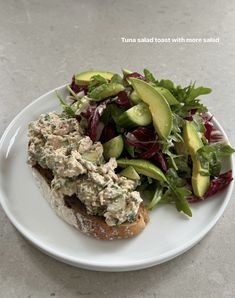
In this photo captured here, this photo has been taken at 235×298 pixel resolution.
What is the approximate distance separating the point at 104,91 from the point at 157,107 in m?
0.26

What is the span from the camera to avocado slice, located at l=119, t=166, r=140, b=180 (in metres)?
1.71

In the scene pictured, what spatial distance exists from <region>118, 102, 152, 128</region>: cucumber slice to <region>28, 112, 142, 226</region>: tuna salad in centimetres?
17

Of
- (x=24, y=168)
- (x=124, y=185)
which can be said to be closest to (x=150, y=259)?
(x=124, y=185)

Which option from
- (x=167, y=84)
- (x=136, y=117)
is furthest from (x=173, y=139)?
(x=167, y=84)

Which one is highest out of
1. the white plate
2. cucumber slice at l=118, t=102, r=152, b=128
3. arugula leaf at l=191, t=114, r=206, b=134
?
cucumber slice at l=118, t=102, r=152, b=128

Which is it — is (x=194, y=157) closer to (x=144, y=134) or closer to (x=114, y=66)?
(x=144, y=134)

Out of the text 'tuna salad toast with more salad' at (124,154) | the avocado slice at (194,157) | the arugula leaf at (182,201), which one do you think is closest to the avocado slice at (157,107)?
the text 'tuna salad toast with more salad' at (124,154)

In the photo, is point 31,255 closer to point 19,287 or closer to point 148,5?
point 19,287

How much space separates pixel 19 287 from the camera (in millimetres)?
1652

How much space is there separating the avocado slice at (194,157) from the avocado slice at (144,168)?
139 mm

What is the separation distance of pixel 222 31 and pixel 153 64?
2.17 ft

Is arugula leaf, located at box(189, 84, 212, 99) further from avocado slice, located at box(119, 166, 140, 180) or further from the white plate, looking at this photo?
avocado slice, located at box(119, 166, 140, 180)

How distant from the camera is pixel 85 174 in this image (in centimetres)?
162

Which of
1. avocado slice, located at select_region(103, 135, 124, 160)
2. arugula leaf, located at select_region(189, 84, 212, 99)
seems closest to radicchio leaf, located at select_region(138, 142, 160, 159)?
Answer: avocado slice, located at select_region(103, 135, 124, 160)
